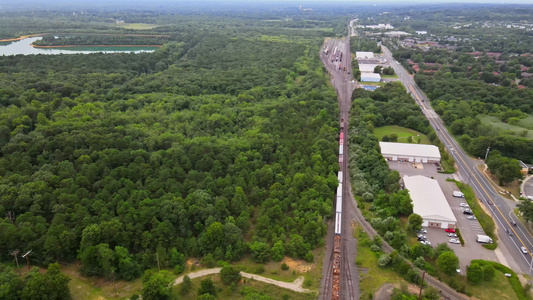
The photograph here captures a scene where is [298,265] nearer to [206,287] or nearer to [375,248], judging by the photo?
[375,248]

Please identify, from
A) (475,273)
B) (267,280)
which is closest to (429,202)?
(475,273)

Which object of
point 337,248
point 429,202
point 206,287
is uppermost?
point 429,202

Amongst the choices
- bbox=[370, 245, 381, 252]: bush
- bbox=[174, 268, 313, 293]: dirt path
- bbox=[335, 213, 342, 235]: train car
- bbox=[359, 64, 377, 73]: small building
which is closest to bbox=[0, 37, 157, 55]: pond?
bbox=[359, 64, 377, 73]: small building

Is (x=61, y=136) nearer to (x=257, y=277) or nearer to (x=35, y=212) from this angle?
(x=35, y=212)

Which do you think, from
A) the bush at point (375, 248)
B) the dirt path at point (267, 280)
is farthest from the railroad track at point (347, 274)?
the dirt path at point (267, 280)

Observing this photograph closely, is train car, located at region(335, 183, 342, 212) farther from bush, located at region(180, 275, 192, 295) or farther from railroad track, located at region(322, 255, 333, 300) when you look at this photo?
bush, located at region(180, 275, 192, 295)

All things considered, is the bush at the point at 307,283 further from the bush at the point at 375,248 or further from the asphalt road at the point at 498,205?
the asphalt road at the point at 498,205

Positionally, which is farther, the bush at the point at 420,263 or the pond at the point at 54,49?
the pond at the point at 54,49
